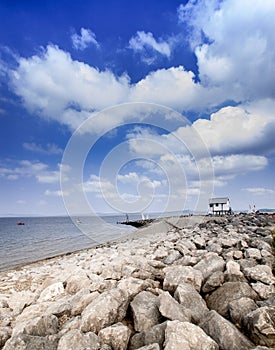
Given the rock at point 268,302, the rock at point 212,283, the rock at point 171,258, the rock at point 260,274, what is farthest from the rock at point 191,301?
the rock at point 171,258

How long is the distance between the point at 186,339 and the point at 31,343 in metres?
1.84

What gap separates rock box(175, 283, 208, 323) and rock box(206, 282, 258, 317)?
13.1 inches

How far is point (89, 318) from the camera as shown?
11.0ft

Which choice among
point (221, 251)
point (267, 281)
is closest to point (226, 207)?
point (221, 251)

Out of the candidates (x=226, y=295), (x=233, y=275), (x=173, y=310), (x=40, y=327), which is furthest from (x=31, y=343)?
(x=233, y=275)

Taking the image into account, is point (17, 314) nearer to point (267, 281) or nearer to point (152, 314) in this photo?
point (152, 314)

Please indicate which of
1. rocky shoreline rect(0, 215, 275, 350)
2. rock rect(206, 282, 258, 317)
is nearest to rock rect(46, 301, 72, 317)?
rocky shoreline rect(0, 215, 275, 350)

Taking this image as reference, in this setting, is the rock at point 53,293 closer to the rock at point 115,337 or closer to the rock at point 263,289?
the rock at point 115,337

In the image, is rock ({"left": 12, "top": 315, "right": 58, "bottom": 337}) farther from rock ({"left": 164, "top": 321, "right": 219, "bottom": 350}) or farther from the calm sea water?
the calm sea water

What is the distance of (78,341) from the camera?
9.66 feet

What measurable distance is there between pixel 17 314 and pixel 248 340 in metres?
3.58

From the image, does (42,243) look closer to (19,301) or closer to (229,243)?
(229,243)

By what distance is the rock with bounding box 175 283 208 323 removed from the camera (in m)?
3.60

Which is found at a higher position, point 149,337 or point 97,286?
point 97,286
